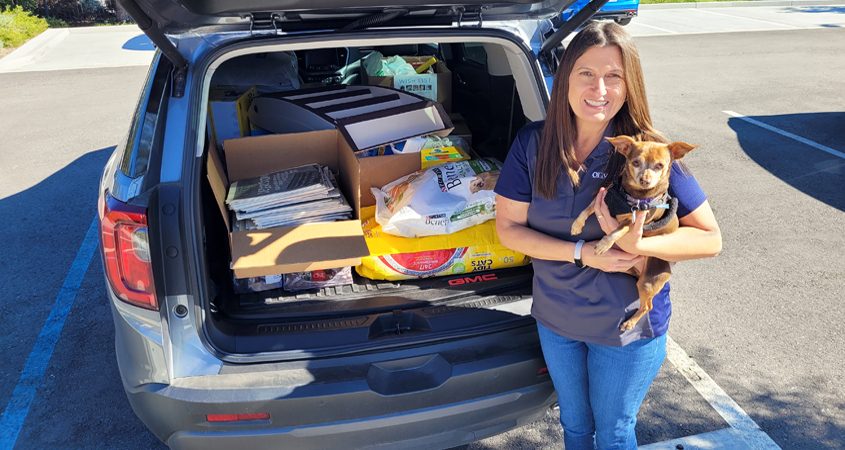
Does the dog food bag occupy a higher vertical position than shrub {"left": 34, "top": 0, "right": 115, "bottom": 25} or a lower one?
lower

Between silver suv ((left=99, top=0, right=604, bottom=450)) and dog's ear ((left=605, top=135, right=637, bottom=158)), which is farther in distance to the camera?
silver suv ((left=99, top=0, right=604, bottom=450))

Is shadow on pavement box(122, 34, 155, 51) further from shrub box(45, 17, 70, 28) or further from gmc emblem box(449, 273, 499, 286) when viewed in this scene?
gmc emblem box(449, 273, 499, 286)

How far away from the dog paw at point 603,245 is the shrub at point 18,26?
13.7m

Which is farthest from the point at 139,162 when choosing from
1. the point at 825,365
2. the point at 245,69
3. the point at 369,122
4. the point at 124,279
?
the point at 825,365

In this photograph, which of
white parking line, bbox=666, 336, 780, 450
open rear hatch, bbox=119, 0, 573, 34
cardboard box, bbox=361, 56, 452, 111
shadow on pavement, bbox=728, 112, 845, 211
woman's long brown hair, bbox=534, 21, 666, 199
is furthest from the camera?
shadow on pavement, bbox=728, 112, 845, 211

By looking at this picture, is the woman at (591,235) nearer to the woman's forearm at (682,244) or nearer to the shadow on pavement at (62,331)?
the woman's forearm at (682,244)

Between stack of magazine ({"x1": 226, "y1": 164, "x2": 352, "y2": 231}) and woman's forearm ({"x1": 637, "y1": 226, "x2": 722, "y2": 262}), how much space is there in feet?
4.28

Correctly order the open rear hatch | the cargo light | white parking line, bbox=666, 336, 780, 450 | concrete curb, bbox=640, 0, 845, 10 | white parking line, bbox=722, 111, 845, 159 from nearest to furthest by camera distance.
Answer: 1. the cargo light
2. the open rear hatch
3. white parking line, bbox=666, 336, 780, 450
4. white parking line, bbox=722, 111, 845, 159
5. concrete curb, bbox=640, 0, 845, 10

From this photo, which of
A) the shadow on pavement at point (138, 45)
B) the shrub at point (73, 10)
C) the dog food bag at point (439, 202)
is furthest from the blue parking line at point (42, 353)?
the shrub at point (73, 10)

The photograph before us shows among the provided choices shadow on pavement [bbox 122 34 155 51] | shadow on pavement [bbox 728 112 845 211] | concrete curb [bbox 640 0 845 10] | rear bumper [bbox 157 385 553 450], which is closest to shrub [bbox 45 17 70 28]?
shadow on pavement [bbox 122 34 155 51]

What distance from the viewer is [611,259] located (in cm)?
177

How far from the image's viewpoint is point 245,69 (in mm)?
3844

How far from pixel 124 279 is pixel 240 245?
1.55 ft

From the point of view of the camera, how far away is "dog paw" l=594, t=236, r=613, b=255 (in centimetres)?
171
